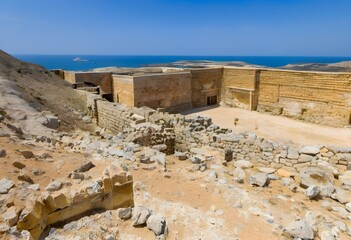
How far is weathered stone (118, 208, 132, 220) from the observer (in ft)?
11.1

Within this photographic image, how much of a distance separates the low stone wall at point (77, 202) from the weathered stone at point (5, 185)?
467mm

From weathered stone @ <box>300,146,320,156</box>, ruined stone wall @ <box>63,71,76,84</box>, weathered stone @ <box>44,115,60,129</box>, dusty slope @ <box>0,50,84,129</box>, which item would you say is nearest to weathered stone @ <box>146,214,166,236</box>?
weathered stone @ <box>300,146,320,156</box>

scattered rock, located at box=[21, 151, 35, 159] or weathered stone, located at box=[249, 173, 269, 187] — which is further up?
scattered rock, located at box=[21, 151, 35, 159]

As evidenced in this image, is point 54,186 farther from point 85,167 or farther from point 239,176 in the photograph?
point 239,176

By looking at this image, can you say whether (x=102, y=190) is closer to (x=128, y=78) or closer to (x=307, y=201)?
(x=307, y=201)

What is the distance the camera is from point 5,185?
3109 millimetres

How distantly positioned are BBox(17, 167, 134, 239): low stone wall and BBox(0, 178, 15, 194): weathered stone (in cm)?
47

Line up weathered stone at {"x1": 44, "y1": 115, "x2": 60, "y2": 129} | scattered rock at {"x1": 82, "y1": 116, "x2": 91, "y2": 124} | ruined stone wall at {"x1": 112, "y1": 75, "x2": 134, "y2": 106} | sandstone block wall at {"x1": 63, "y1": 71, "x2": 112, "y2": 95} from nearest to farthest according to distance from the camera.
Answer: weathered stone at {"x1": 44, "y1": 115, "x2": 60, "y2": 129}
scattered rock at {"x1": 82, "y1": 116, "x2": 91, "y2": 124}
ruined stone wall at {"x1": 112, "y1": 75, "x2": 134, "y2": 106}
sandstone block wall at {"x1": 63, "y1": 71, "x2": 112, "y2": 95}

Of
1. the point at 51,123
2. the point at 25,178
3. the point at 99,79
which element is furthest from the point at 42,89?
the point at 25,178

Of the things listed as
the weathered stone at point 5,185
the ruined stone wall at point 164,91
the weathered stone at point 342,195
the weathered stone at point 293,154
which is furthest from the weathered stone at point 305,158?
the ruined stone wall at point 164,91

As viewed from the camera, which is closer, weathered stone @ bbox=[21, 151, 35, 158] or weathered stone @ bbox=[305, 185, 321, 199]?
weathered stone @ bbox=[21, 151, 35, 158]

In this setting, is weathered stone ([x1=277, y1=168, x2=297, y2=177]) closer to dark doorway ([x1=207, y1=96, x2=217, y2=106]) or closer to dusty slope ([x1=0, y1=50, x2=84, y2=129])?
dusty slope ([x1=0, y1=50, x2=84, y2=129])

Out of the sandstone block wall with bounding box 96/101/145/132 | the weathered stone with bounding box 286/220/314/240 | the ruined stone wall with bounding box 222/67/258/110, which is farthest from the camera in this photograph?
the ruined stone wall with bounding box 222/67/258/110

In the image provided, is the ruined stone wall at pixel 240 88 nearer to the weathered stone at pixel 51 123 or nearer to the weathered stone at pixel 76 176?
the weathered stone at pixel 51 123
